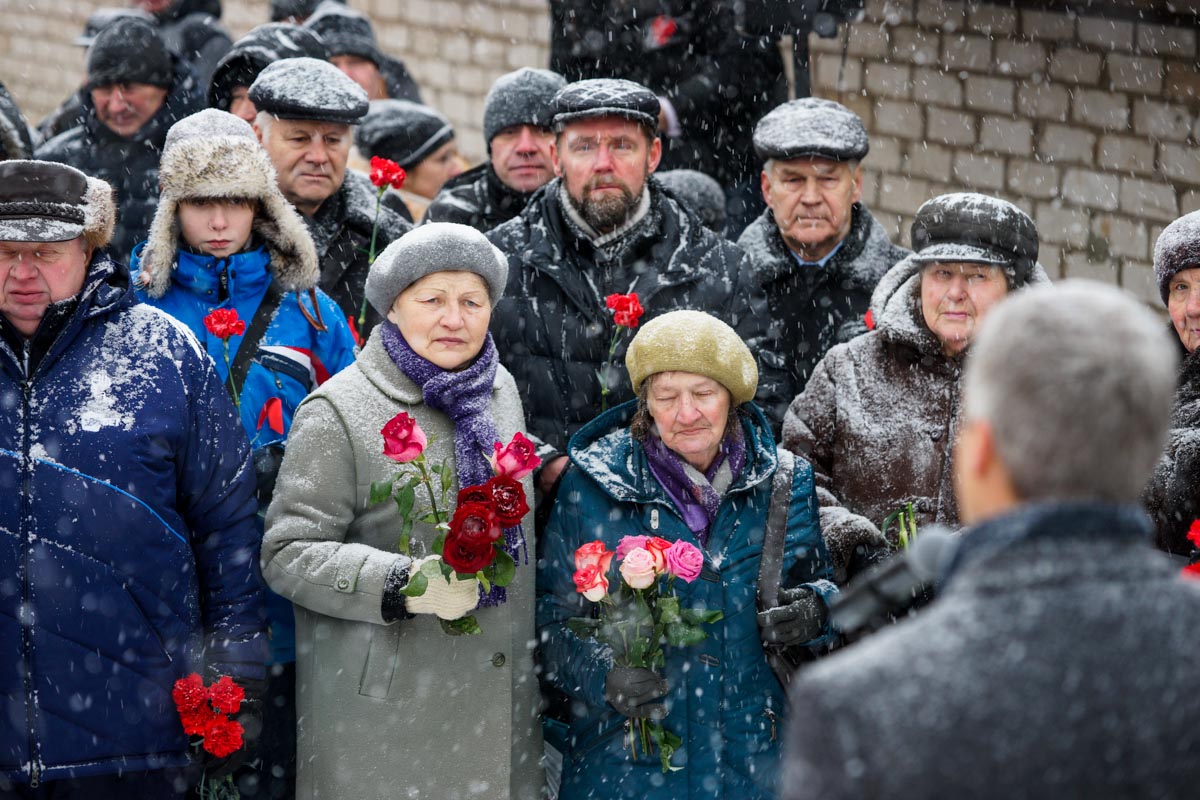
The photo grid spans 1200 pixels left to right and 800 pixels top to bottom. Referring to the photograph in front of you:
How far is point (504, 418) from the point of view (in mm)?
3967

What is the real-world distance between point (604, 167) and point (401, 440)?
60.6 inches

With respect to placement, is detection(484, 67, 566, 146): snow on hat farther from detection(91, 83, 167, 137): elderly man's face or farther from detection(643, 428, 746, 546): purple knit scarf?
detection(643, 428, 746, 546): purple knit scarf

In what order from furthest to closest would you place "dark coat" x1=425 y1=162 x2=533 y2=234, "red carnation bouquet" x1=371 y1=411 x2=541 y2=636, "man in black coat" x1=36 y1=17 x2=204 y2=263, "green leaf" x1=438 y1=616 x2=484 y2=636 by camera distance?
"man in black coat" x1=36 y1=17 x2=204 y2=263 → "dark coat" x1=425 y1=162 x2=533 y2=234 → "green leaf" x1=438 y1=616 x2=484 y2=636 → "red carnation bouquet" x1=371 y1=411 x2=541 y2=636

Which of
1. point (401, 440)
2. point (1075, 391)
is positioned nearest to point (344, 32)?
point (401, 440)

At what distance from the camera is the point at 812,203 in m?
5.35

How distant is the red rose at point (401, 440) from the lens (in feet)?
11.4

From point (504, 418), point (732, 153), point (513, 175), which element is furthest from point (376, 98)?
point (504, 418)

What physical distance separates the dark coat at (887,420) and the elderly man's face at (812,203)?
0.95m

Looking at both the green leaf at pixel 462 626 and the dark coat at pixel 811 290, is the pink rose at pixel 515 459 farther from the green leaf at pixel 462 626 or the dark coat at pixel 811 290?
the dark coat at pixel 811 290

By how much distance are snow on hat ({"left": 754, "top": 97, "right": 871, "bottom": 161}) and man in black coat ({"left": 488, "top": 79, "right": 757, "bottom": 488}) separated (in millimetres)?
670

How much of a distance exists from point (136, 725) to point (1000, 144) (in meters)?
6.95

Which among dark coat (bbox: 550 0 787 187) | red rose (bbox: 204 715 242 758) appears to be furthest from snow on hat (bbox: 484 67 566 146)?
red rose (bbox: 204 715 242 758)

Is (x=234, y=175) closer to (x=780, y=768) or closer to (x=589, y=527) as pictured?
(x=589, y=527)

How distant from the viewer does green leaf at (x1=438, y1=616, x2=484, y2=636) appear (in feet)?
11.9
